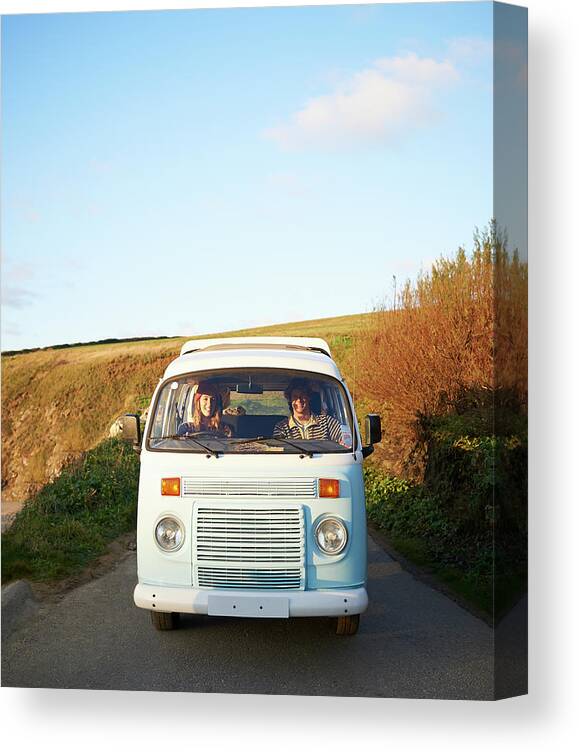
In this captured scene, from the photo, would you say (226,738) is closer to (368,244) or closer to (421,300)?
(421,300)

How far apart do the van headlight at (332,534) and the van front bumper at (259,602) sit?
30 cm

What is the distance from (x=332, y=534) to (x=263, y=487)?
0.58m

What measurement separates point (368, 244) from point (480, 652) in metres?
10.1

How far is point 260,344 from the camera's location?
25.2ft

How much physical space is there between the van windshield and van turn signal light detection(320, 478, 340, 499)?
33 centimetres

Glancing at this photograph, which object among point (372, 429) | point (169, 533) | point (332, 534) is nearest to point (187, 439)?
point (169, 533)

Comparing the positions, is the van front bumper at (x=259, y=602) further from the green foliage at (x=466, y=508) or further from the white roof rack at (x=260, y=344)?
the white roof rack at (x=260, y=344)

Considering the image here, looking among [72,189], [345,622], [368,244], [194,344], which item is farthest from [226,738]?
[368,244]

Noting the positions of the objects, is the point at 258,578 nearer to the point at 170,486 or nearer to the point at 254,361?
the point at 170,486

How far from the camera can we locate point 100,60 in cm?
794

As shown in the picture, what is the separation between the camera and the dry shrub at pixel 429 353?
10461mm

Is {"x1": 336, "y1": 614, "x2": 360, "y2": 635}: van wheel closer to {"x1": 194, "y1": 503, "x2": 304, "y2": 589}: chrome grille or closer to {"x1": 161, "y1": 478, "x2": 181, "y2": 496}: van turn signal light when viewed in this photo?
{"x1": 194, "y1": 503, "x2": 304, "y2": 589}: chrome grille

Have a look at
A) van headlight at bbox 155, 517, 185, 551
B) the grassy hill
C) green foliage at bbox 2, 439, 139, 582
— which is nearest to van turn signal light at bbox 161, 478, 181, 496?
van headlight at bbox 155, 517, 185, 551

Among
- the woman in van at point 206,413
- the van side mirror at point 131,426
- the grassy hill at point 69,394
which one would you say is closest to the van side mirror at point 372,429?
the woman in van at point 206,413
